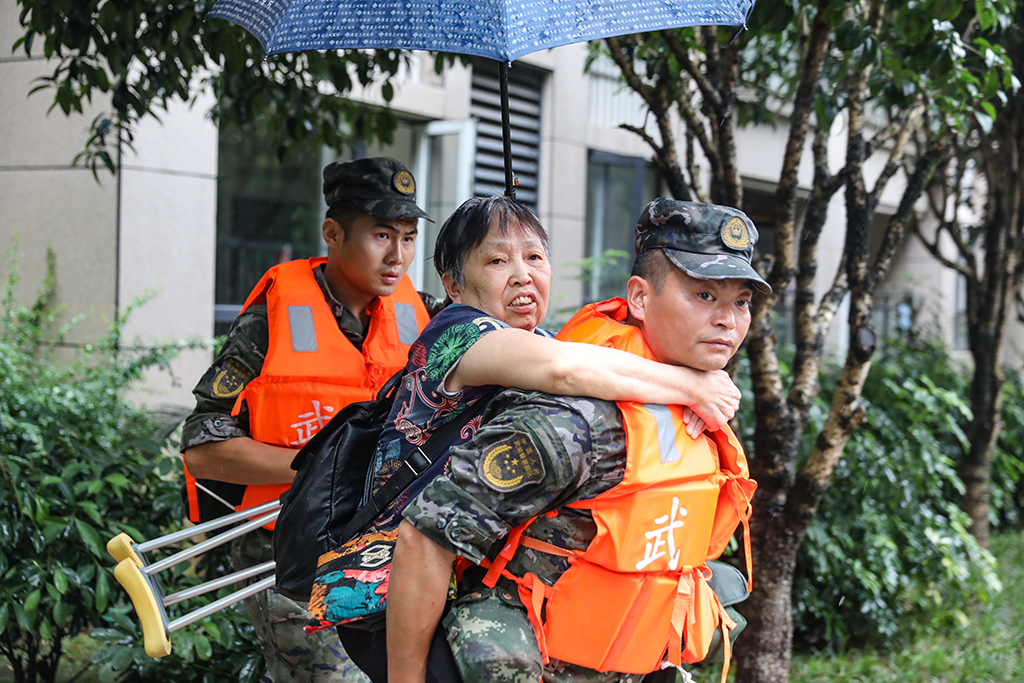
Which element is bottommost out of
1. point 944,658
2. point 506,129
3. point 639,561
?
point 944,658

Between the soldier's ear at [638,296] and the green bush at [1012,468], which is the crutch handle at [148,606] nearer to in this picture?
the soldier's ear at [638,296]

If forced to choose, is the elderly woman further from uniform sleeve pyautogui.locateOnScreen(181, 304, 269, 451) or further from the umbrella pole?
uniform sleeve pyautogui.locateOnScreen(181, 304, 269, 451)

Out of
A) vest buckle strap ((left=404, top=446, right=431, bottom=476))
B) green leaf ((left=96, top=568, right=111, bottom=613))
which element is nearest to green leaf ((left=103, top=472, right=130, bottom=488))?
green leaf ((left=96, top=568, right=111, bottom=613))

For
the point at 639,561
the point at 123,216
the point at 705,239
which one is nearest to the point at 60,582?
the point at 639,561

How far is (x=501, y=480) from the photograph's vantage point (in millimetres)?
1726

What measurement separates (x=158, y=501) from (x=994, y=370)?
569cm

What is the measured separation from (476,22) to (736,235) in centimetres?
76

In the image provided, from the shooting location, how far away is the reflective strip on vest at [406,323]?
292 cm

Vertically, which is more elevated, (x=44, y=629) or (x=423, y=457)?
(x=423, y=457)

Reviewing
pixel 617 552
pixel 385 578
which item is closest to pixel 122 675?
pixel 385 578

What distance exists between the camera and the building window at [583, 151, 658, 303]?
409 inches

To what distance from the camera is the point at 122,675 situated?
12.3 ft

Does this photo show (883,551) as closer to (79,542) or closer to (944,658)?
(944,658)

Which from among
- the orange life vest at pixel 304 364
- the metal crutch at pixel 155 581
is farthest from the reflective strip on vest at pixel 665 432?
the metal crutch at pixel 155 581
